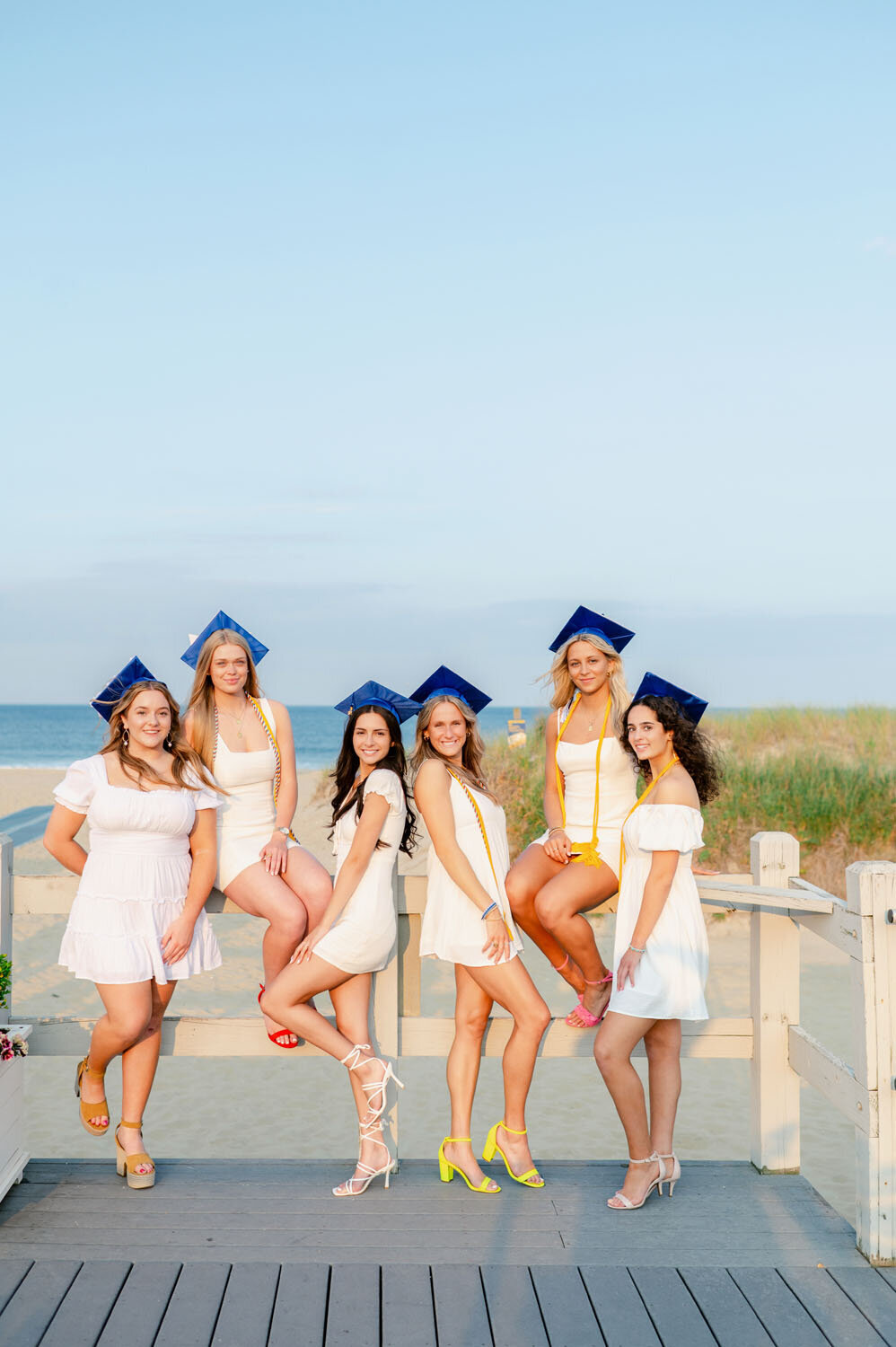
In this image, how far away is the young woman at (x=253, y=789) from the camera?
14.2ft

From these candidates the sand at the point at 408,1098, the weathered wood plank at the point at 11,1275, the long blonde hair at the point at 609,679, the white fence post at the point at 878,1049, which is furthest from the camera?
the sand at the point at 408,1098

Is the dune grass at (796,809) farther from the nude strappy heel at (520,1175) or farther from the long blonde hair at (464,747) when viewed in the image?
the nude strappy heel at (520,1175)

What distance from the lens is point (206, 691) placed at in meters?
4.69

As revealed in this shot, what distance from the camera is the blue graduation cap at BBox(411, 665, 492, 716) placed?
Result: 449 centimetres

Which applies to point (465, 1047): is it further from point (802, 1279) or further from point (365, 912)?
point (802, 1279)

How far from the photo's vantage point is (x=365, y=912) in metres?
4.21

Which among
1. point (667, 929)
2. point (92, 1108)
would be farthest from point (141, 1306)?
point (667, 929)

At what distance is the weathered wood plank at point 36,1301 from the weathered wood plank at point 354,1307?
0.77 m

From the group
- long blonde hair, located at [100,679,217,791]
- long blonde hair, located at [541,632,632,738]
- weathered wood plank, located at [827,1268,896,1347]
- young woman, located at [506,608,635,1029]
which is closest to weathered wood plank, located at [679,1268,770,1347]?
weathered wood plank, located at [827,1268,896,1347]

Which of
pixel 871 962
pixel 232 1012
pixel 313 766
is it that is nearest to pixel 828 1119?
pixel 871 962

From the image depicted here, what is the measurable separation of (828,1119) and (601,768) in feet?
12.3

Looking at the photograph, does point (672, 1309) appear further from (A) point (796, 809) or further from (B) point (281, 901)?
(A) point (796, 809)

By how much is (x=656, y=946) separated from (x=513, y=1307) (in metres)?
1.26

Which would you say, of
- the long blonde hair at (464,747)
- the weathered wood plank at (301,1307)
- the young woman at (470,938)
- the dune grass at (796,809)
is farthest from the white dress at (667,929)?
the dune grass at (796,809)
